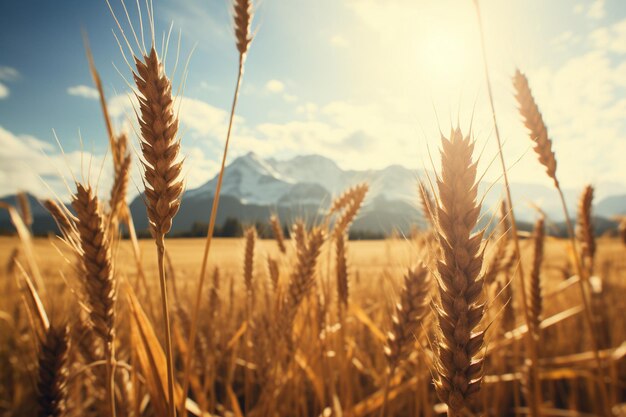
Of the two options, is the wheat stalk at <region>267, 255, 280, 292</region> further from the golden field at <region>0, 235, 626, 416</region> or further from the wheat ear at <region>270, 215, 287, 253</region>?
the wheat ear at <region>270, 215, 287, 253</region>

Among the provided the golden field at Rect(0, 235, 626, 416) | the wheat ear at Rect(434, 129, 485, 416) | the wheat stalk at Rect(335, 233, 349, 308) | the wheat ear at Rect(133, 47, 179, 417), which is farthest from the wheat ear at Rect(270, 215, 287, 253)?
the wheat ear at Rect(434, 129, 485, 416)

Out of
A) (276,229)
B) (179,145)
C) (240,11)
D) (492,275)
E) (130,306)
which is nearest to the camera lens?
(179,145)

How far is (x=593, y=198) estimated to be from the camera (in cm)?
231

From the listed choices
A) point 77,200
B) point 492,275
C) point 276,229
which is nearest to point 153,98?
point 77,200

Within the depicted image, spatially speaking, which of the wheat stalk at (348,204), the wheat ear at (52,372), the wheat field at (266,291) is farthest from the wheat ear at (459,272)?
the wheat stalk at (348,204)

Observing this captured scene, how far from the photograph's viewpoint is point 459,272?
2.54 ft

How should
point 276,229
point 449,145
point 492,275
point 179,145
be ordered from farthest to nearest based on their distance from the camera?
point 276,229, point 492,275, point 179,145, point 449,145

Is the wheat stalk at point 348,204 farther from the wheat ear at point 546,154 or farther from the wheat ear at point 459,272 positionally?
the wheat ear at point 459,272

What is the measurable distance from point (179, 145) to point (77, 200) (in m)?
0.41

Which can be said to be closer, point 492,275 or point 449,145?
point 449,145

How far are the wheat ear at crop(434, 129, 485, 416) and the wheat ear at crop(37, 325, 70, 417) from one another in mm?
1302

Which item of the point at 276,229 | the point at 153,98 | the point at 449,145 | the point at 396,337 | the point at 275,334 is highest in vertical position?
the point at 153,98

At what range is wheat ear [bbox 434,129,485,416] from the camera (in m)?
0.77

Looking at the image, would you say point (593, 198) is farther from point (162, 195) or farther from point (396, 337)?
point (162, 195)
